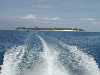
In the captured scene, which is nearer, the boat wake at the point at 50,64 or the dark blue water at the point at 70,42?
the boat wake at the point at 50,64

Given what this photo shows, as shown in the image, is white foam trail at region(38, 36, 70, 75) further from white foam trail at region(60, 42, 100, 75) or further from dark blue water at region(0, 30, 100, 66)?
dark blue water at region(0, 30, 100, 66)

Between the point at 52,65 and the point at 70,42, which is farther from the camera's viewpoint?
the point at 70,42

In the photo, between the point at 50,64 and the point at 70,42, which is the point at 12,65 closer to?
the point at 50,64

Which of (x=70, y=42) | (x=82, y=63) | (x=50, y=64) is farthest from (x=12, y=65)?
(x=70, y=42)

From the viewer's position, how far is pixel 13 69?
18.5m

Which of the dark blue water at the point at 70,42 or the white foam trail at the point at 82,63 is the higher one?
the dark blue water at the point at 70,42

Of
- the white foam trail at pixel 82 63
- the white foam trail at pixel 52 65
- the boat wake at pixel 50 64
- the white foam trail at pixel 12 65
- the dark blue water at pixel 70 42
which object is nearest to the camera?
the white foam trail at pixel 12 65

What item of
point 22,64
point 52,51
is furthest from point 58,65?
point 52,51

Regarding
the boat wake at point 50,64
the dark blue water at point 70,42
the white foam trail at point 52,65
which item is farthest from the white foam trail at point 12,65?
the white foam trail at point 52,65

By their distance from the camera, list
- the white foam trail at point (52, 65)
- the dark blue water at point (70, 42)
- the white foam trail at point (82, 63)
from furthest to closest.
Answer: the dark blue water at point (70, 42), the white foam trail at point (82, 63), the white foam trail at point (52, 65)

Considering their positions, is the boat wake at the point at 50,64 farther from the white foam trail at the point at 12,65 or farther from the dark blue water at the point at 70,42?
the dark blue water at the point at 70,42

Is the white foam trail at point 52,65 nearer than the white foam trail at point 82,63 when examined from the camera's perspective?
Yes

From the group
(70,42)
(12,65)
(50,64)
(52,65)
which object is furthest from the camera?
(70,42)

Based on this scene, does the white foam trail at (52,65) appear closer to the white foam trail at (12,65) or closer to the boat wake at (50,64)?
the boat wake at (50,64)
